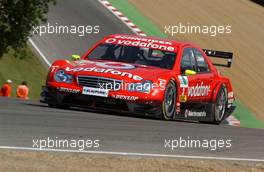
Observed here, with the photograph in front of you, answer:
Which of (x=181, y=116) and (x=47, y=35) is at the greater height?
(x=47, y=35)

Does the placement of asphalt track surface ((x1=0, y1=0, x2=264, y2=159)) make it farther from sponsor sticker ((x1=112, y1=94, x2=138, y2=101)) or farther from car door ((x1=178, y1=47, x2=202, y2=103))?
car door ((x1=178, y1=47, x2=202, y2=103))

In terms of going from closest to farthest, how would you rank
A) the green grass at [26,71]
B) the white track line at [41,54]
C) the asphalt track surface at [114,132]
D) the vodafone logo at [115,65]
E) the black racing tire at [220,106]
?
the asphalt track surface at [114,132] < the vodafone logo at [115,65] < the black racing tire at [220,106] < the green grass at [26,71] < the white track line at [41,54]

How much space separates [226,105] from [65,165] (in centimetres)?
806

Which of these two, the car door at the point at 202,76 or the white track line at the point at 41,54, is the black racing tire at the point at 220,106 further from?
the white track line at the point at 41,54

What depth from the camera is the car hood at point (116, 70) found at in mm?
13352

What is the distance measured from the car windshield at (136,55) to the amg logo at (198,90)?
583 mm

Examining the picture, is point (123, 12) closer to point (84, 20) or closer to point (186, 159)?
point (84, 20)

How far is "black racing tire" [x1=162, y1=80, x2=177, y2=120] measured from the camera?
44.6ft

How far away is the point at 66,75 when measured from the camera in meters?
13.5

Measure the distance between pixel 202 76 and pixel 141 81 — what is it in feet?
7.17

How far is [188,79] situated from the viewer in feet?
47.9

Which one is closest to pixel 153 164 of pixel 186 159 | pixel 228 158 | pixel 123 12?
pixel 186 159

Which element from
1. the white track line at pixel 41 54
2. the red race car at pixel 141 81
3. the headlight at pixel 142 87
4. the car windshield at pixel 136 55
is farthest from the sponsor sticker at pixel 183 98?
the white track line at pixel 41 54

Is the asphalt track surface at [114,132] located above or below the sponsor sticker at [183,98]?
below
